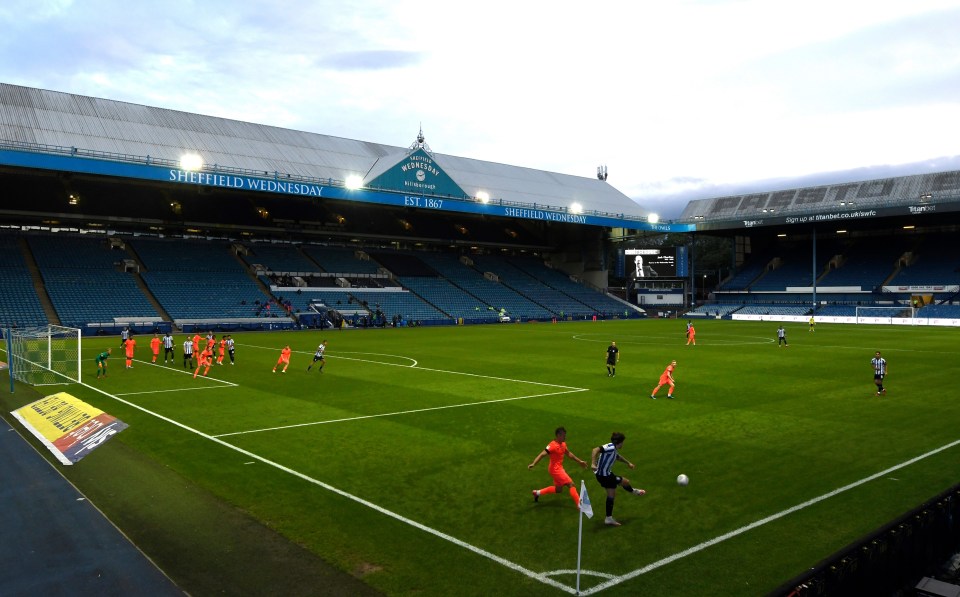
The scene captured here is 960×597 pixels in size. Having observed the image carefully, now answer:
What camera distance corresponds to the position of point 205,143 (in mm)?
63594

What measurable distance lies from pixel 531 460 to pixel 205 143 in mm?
59602

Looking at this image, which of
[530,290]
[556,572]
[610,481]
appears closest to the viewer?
[556,572]

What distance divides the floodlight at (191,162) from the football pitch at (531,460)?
28.1 m

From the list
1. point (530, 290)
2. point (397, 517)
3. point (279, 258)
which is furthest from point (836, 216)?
point (397, 517)

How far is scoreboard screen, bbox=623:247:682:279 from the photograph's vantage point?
288ft

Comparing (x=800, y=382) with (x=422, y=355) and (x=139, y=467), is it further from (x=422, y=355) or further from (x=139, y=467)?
(x=139, y=467)

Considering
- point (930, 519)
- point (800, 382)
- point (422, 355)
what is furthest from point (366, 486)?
point (422, 355)

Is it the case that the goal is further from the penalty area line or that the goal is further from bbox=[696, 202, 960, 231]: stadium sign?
the penalty area line

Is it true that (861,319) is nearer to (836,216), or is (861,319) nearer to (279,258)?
(836,216)

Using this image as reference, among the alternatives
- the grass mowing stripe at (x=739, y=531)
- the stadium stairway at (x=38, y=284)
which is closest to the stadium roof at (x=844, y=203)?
the grass mowing stripe at (x=739, y=531)

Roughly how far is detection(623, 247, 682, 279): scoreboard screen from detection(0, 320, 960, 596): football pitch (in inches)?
2285

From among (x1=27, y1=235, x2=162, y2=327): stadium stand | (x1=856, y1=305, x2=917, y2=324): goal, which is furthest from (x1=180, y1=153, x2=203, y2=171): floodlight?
(x1=856, y1=305, x2=917, y2=324): goal

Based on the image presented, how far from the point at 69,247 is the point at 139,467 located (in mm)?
58222

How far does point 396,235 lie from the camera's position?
3339 inches
